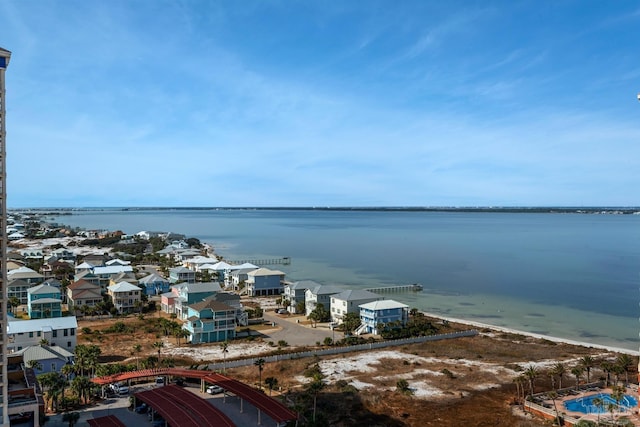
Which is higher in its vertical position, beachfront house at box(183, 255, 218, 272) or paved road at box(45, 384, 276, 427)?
beachfront house at box(183, 255, 218, 272)

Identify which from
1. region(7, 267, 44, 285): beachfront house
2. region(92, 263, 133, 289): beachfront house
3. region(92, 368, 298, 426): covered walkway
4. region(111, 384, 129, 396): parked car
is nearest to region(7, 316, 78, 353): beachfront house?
region(92, 368, 298, 426): covered walkway

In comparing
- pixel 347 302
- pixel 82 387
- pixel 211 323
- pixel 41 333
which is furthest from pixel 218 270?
pixel 82 387

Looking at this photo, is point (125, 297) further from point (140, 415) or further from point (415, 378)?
point (415, 378)

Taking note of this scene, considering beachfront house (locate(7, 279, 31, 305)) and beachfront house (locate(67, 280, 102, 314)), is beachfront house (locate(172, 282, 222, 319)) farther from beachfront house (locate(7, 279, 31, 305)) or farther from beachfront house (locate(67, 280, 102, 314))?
beachfront house (locate(7, 279, 31, 305))

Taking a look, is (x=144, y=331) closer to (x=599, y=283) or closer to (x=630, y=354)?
(x=630, y=354)

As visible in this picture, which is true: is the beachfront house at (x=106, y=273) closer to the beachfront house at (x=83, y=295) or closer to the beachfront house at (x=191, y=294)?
the beachfront house at (x=83, y=295)

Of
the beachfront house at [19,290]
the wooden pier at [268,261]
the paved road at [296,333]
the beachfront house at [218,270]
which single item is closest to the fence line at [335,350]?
the paved road at [296,333]

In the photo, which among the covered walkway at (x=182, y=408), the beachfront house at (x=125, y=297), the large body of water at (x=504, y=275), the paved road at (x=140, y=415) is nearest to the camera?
the covered walkway at (x=182, y=408)

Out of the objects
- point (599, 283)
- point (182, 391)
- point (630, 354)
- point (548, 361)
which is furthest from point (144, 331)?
point (599, 283)
